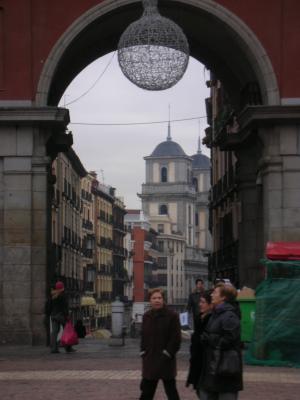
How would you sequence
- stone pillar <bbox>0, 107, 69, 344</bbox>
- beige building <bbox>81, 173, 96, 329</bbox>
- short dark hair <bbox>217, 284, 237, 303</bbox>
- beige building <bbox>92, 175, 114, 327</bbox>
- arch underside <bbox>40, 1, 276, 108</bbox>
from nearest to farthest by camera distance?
1. short dark hair <bbox>217, 284, 237, 303</bbox>
2. stone pillar <bbox>0, 107, 69, 344</bbox>
3. arch underside <bbox>40, 1, 276, 108</bbox>
4. beige building <bbox>81, 173, 96, 329</bbox>
5. beige building <bbox>92, 175, 114, 327</bbox>

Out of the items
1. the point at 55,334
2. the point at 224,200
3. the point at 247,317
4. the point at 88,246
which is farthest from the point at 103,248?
the point at 247,317

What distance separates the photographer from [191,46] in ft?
119

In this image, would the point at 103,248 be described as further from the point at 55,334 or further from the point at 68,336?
the point at 55,334

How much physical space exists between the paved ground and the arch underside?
815 centimetres

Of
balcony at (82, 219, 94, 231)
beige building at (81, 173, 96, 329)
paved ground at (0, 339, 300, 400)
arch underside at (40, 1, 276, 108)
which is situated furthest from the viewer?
balcony at (82, 219, 94, 231)

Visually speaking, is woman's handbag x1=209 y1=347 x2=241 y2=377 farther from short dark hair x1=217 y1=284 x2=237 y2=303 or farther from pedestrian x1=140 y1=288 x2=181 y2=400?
pedestrian x1=140 y1=288 x2=181 y2=400

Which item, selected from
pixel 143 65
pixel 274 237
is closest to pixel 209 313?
pixel 143 65

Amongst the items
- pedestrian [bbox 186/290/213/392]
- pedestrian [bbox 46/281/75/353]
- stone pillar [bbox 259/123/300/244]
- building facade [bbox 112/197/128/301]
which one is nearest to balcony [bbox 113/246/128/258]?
building facade [bbox 112/197/128/301]

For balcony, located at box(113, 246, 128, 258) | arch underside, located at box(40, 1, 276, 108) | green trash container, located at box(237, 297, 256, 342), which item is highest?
balcony, located at box(113, 246, 128, 258)

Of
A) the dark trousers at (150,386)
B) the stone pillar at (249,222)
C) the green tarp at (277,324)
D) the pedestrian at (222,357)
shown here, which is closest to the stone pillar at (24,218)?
the stone pillar at (249,222)

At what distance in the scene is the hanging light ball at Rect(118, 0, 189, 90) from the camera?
26.5 m

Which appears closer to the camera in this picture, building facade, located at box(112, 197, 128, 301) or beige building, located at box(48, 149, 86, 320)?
beige building, located at box(48, 149, 86, 320)

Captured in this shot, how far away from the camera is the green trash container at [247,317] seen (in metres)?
25.6

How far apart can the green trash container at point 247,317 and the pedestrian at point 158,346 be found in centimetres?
1132
